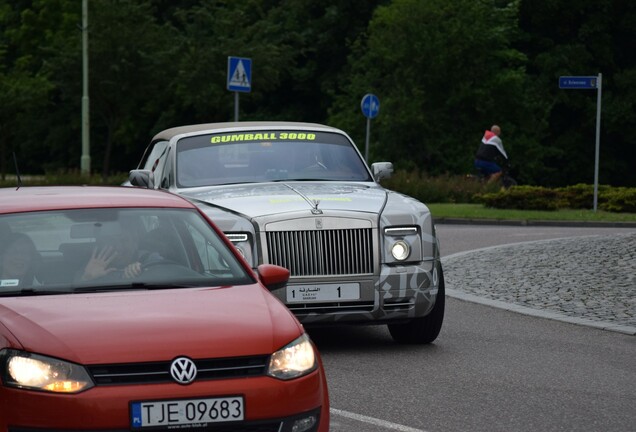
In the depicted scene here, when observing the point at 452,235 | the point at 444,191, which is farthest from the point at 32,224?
the point at 444,191

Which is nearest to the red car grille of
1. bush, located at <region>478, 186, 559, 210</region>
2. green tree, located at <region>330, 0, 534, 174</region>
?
bush, located at <region>478, 186, 559, 210</region>

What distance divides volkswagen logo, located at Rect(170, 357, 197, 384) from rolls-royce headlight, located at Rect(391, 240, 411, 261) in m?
4.75

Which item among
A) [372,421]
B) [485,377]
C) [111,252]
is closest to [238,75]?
[485,377]

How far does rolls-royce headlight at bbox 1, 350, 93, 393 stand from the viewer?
19.0 feet

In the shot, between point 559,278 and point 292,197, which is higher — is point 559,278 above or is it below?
below

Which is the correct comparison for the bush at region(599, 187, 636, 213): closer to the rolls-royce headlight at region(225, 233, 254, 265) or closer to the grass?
the grass

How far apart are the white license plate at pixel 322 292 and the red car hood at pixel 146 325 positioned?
364 cm

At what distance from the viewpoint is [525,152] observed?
5644 cm

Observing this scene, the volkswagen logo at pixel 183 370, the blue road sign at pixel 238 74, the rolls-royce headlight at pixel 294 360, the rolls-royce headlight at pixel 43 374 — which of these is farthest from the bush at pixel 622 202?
the rolls-royce headlight at pixel 43 374

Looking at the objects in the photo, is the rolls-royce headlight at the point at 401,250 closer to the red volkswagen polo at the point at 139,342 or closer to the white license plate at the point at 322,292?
the white license plate at the point at 322,292

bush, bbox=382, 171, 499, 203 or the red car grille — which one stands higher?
the red car grille

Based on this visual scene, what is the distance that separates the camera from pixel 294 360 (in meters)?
6.20

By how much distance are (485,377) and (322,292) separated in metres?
1.46

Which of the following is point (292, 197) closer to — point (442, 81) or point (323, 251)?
point (323, 251)
